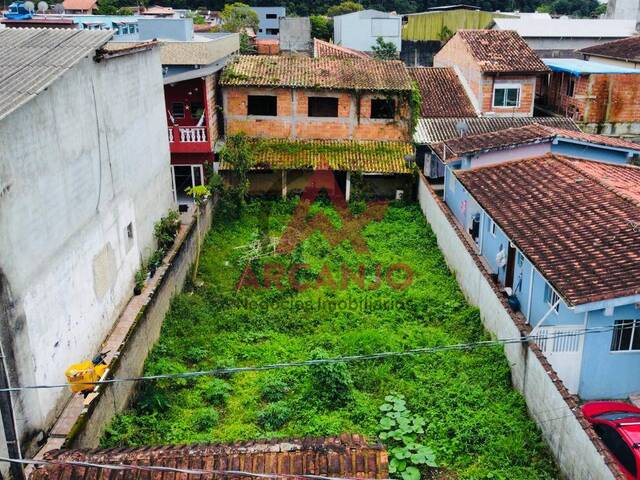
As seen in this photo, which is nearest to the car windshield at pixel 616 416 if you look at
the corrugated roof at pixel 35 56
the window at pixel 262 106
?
the corrugated roof at pixel 35 56

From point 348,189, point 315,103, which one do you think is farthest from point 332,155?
point 315,103

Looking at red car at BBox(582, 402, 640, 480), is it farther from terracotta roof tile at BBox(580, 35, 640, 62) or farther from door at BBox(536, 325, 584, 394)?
terracotta roof tile at BBox(580, 35, 640, 62)

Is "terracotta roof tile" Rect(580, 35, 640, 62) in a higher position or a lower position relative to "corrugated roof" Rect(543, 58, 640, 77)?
higher

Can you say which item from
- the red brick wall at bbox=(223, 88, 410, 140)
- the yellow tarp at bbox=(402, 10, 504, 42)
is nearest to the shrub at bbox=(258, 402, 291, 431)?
the red brick wall at bbox=(223, 88, 410, 140)

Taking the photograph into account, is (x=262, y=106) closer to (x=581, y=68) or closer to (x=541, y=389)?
(x=581, y=68)

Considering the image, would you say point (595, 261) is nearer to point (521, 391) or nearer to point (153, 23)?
point (521, 391)

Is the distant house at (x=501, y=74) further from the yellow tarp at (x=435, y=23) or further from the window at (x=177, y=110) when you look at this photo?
the yellow tarp at (x=435, y=23)

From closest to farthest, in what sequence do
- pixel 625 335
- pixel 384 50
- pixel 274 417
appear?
pixel 274 417 < pixel 625 335 < pixel 384 50
